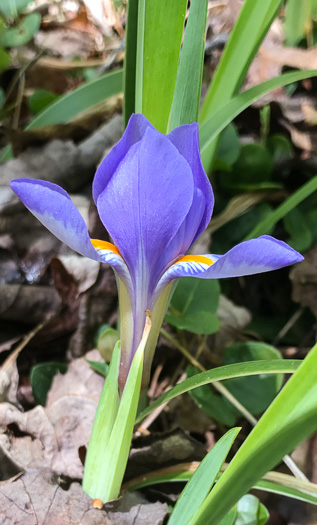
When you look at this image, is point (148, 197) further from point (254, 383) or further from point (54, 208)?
point (254, 383)

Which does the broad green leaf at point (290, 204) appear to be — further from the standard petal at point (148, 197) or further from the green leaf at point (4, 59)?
the green leaf at point (4, 59)

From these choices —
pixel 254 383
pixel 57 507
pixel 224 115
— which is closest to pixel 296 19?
pixel 224 115

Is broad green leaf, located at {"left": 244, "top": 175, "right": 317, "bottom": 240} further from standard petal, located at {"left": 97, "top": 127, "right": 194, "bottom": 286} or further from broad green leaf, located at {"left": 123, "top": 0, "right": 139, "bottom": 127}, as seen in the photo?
standard petal, located at {"left": 97, "top": 127, "right": 194, "bottom": 286}

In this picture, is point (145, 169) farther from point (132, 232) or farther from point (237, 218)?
point (237, 218)

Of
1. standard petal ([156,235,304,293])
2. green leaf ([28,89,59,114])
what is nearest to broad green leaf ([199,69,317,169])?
standard petal ([156,235,304,293])

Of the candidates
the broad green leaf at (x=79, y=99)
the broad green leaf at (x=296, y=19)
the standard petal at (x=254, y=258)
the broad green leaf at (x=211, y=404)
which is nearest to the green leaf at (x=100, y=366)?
the broad green leaf at (x=211, y=404)

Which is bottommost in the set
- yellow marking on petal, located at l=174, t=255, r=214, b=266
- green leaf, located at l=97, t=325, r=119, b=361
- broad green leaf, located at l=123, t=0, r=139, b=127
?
green leaf, located at l=97, t=325, r=119, b=361

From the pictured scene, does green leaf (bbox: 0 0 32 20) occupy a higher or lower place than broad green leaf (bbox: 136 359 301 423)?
higher

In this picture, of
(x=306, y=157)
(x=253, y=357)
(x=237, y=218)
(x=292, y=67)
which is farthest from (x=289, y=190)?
(x=253, y=357)
